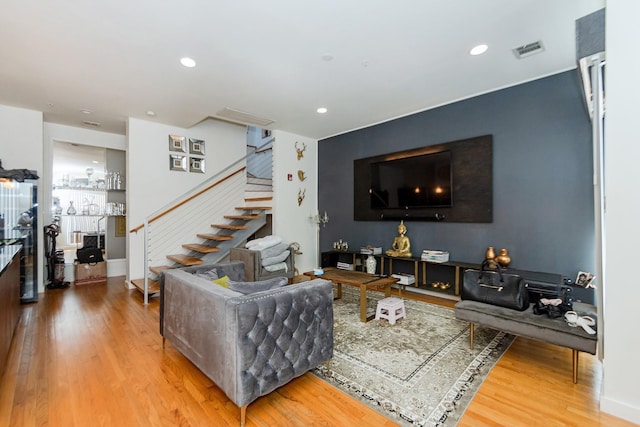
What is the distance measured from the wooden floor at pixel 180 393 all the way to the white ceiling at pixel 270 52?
2768 mm

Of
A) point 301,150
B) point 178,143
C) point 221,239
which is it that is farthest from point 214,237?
point 301,150

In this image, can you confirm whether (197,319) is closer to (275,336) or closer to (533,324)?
(275,336)

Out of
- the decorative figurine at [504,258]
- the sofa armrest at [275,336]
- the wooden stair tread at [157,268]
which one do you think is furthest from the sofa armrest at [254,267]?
the decorative figurine at [504,258]

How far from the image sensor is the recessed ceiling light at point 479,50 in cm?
279

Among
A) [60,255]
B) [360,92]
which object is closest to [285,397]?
[360,92]

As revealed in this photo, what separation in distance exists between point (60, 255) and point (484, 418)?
6.49 m

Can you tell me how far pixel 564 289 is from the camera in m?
2.69

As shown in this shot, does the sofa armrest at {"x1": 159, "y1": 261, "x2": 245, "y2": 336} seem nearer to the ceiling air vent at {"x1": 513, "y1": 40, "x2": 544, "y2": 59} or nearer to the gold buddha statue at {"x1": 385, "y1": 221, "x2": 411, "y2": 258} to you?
the gold buddha statue at {"x1": 385, "y1": 221, "x2": 411, "y2": 258}

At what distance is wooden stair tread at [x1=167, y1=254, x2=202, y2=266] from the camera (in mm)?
4688

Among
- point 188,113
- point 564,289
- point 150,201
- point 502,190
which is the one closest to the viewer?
point 564,289

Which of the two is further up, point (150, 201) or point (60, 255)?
point (150, 201)

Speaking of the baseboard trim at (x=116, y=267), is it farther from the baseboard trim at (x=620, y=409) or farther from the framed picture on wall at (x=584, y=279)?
the framed picture on wall at (x=584, y=279)

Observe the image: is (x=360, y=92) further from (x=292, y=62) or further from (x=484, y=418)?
(x=484, y=418)

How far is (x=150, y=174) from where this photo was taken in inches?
197
